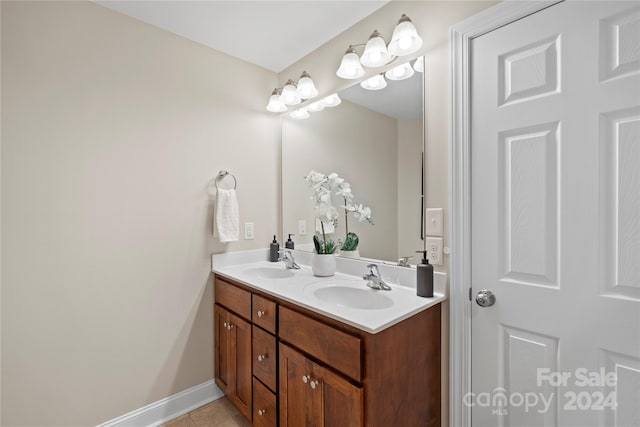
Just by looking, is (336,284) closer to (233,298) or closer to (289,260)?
(289,260)

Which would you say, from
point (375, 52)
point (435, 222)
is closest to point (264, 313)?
point (435, 222)

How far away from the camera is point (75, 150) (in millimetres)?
1553

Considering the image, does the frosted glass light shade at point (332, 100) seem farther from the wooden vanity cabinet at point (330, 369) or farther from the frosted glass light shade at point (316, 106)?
the wooden vanity cabinet at point (330, 369)

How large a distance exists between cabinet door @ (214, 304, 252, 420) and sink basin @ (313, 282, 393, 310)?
1.59 feet

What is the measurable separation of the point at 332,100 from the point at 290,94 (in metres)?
0.34

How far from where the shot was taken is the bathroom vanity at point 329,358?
1073 mm

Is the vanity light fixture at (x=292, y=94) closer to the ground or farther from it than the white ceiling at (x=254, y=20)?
closer to the ground

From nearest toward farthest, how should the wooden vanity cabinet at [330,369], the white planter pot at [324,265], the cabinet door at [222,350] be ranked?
the wooden vanity cabinet at [330,369] < the white planter pot at [324,265] < the cabinet door at [222,350]

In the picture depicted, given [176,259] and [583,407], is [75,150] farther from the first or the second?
[583,407]

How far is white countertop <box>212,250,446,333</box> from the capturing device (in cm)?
113

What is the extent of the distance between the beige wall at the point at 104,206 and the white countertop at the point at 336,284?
0.18 m

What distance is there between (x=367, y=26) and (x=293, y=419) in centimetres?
206

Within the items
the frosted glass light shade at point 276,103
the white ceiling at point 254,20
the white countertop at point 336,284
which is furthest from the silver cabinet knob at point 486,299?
the frosted glass light shade at point 276,103

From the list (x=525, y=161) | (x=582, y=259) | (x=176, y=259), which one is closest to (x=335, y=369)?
(x=582, y=259)
